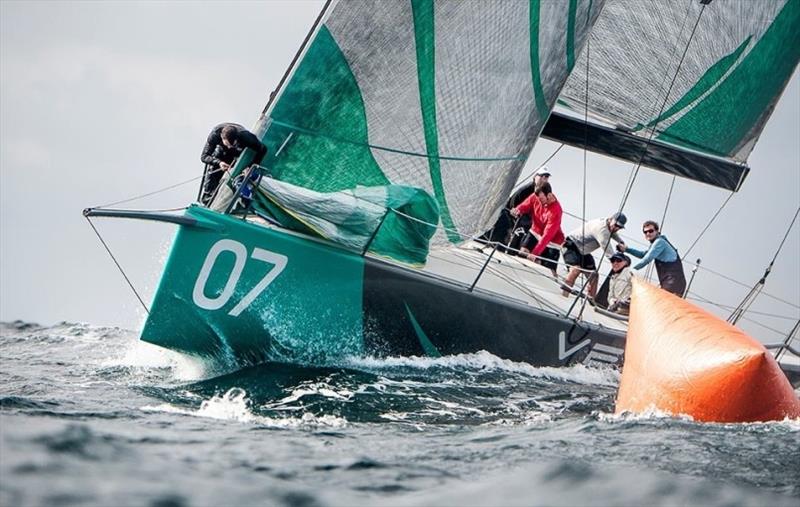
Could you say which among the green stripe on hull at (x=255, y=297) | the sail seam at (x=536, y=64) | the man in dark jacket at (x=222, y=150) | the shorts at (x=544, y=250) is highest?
the sail seam at (x=536, y=64)

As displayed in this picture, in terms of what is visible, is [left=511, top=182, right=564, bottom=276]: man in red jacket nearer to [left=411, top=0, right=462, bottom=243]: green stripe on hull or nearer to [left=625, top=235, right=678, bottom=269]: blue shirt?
[left=625, top=235, right=678, bottom=269]: blue shirt

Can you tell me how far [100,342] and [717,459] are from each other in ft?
24.3

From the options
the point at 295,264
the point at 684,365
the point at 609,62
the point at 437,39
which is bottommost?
the point at 295,264

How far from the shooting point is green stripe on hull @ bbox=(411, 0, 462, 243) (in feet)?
20.7

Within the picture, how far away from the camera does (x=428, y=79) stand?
6480 mm

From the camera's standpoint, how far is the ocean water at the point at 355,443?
2.47 meters

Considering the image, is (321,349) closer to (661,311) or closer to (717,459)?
(661,311)

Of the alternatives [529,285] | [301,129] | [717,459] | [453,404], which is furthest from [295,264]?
[717,459]

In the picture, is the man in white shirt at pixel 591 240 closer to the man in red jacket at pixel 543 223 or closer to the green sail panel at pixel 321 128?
the man in red jacket at pixel 543 223

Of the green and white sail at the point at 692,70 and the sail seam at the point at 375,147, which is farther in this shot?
the green and white sail at the point at 692,70

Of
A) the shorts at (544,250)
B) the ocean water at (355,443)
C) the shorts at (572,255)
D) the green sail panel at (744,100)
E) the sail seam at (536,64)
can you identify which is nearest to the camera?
the ocean water at (355,443)

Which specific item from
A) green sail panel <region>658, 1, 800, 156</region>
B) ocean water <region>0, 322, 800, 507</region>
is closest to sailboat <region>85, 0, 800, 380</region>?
ocean water <region>0, 322, 800, 507</region>

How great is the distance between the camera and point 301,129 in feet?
20.7

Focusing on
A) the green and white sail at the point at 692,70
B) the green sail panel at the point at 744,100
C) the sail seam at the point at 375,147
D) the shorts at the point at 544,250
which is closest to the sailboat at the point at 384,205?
the sail seam at the point at 375,147
